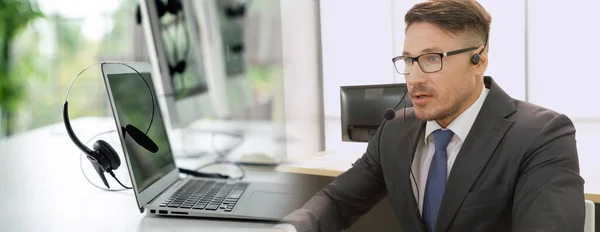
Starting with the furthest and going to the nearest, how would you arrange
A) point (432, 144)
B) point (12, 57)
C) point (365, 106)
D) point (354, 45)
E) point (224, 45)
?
point (354, 45), point (365, 106), point (432, 144), point (224, 45), point (12, 57)

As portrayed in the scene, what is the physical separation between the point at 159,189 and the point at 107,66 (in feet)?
0.79

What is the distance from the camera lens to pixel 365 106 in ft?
5.33

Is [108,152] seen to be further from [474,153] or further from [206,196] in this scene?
[474,153]

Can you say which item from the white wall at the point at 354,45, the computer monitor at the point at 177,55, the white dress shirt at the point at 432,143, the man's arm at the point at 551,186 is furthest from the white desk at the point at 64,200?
the white wall at the point at 354,45

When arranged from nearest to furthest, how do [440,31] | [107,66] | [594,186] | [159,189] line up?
[107,66] < [159,189] < [440,31] < [594,186]

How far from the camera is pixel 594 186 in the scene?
1.30 m

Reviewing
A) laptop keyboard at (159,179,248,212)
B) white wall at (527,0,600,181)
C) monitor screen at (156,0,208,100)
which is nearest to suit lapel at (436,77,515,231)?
laptop keyboard at (159,179,248,212)

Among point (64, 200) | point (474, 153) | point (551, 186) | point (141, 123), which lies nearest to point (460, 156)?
point (474, 153)

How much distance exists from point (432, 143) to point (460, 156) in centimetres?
10

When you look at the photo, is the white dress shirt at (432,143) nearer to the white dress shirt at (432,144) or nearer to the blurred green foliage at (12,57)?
the white dress shirt at (432,144)

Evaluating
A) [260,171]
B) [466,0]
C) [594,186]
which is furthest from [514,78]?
[260,171]

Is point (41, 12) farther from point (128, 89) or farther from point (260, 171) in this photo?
point (260, 171)

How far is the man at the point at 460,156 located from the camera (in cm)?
87

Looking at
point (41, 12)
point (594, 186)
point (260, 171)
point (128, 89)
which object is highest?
point (41, 12)
